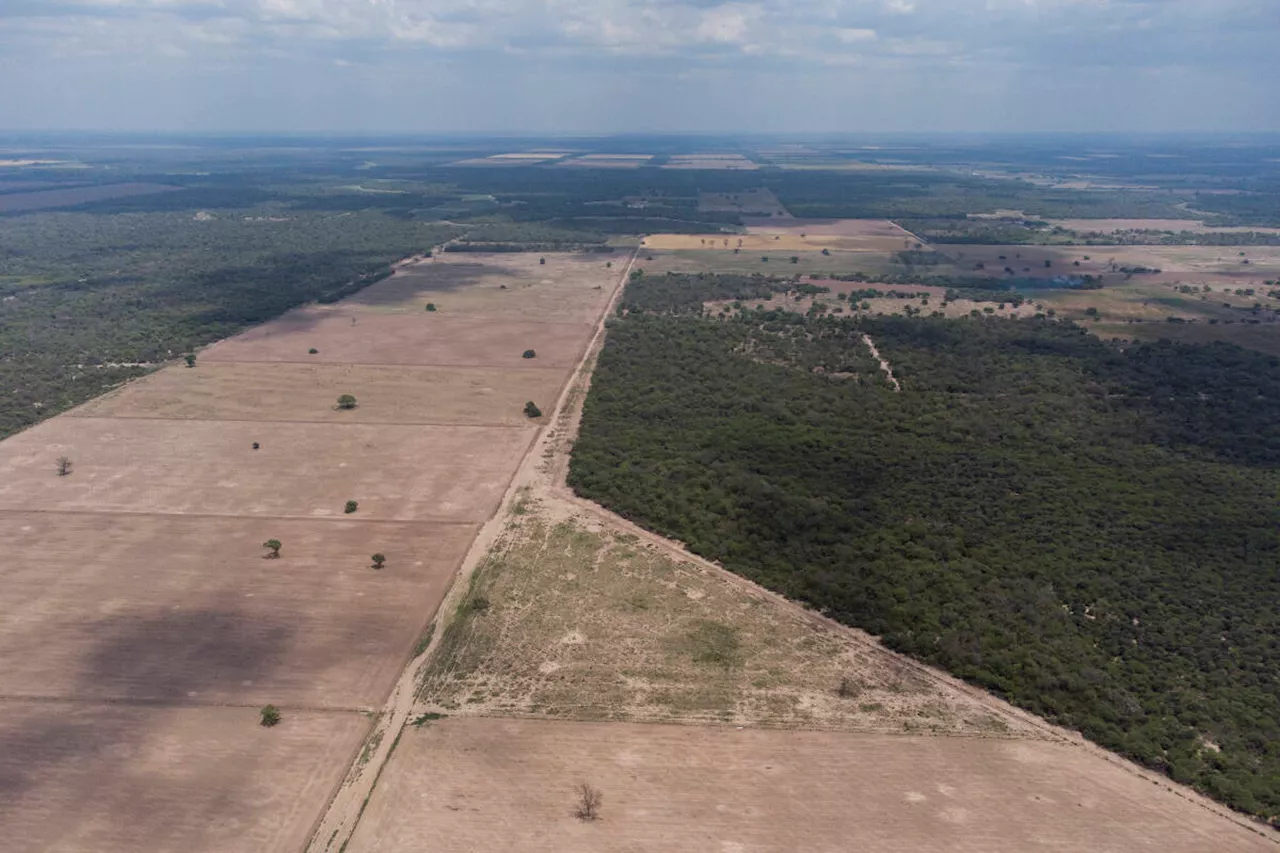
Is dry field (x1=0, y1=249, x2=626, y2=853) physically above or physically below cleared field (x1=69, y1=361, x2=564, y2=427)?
below

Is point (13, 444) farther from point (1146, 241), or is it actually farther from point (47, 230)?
point (1146, 241)

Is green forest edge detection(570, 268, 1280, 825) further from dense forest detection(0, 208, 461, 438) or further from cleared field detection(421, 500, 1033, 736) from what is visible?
dense forest detection(0, 208, 461, 438)

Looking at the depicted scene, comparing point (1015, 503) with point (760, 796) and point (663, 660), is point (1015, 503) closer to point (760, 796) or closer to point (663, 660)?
point (663, 660)

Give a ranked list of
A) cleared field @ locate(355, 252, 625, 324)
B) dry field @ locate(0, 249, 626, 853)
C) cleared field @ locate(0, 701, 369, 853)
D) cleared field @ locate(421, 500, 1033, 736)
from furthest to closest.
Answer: cleared field @ locate(355, 252, 625, 324), cleared field @ locate(421, 500, 1033, 736), dry field @ locate(0, 249, 626, 853), cleared field @ locate(0, 701, 369, 853)

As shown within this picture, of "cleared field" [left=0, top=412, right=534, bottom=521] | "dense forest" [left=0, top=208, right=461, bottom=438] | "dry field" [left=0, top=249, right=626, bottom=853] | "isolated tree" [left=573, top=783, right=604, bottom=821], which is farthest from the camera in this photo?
"dense forest" [left=0, top=208, right=461, bottom=438]

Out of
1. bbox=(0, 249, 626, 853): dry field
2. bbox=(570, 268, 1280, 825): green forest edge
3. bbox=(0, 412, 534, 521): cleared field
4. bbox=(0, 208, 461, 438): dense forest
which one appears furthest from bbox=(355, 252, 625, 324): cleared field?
bbox=(0, 412, 534, 521): cleared field

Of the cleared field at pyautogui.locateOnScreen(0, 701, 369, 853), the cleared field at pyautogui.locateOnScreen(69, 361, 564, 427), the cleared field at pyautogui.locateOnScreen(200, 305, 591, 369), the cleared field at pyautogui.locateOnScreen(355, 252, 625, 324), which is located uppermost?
the cleared field at pyautogui.locateOnScreen(355, 252, 625, 324)

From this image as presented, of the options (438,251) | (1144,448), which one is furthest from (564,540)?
(438,251)
